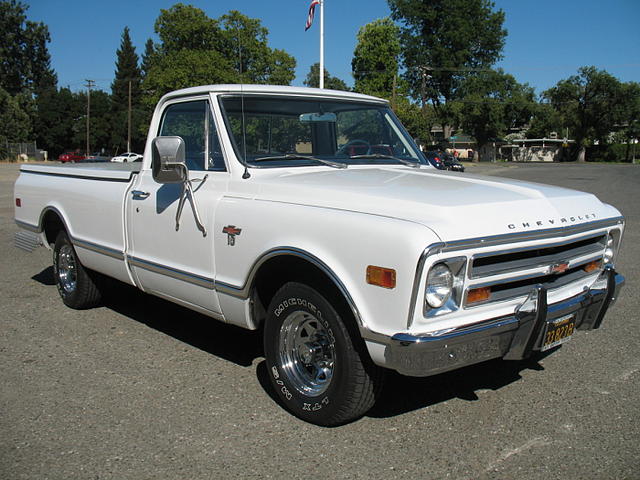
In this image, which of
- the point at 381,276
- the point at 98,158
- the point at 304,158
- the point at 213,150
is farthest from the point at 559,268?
the point at 98,158

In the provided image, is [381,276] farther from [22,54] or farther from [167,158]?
[22,54]

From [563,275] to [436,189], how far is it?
0.89 meters

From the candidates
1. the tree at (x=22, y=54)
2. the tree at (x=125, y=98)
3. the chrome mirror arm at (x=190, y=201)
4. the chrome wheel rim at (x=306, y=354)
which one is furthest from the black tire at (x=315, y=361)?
the tree at (x=22, y=54)

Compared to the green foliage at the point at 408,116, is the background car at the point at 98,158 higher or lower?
lower

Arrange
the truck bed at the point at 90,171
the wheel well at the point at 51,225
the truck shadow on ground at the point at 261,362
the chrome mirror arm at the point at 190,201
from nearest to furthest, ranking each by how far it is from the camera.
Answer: the truck shadow on ground at the point at 261,362, the chrome mirror arm at the point at 190,201, the truck bed at the point at 90,171, the wheel well at the point at 51,225

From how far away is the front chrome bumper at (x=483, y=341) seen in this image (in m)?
2.91

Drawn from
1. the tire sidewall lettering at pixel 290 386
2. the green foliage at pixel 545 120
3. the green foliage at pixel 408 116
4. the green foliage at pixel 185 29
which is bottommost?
the tire sidewall lettering at pixel 290 386

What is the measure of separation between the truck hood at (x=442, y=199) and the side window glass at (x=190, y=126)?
0.62 meters

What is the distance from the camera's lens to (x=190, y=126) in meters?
4.59

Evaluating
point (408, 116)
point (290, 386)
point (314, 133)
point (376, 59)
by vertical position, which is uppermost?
point (376, 59)

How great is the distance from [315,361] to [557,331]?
135cm

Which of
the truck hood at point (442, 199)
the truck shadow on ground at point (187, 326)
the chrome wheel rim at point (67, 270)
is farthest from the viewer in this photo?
the chrome wheel rim at point (67, 270)

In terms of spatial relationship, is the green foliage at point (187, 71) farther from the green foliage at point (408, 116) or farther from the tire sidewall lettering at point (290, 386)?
the tire sidewall lettering at point (290, 386)

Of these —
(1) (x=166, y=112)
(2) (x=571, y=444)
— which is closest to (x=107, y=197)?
(1) (x=166, y=112)
